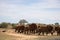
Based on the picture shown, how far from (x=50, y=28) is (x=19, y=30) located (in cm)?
887

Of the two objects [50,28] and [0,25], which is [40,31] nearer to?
[50,28]

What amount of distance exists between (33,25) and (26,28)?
224cm

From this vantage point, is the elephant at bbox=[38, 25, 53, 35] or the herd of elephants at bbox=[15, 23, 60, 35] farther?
the herd of elephants at bbox=[15, 23, 60, 35]

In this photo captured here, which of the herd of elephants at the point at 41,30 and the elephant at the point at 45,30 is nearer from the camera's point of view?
the elephant at the point at 45,30

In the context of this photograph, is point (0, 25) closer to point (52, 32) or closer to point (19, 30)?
point (19, 30)

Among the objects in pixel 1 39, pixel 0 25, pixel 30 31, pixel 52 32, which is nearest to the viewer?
pixel 1 39

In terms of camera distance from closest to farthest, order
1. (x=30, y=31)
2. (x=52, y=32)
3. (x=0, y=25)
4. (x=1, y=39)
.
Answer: (x=1, y=39), (x=52, y=32), (x=30, y=31), (x=0, y=25)

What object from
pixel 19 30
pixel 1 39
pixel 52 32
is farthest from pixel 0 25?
pixel 1 39

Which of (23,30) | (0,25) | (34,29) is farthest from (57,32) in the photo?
(0,25)

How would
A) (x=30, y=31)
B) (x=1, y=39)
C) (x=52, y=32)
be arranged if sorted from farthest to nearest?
(x=30, y=31)
(x=52, y=32)
(x=1, y=39)

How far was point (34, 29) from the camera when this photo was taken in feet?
168

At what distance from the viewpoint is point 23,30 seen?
5344 centimetres

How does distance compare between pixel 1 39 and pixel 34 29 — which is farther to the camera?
pixel 34 29

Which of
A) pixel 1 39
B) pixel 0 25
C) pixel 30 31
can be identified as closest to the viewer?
pixel 1 39
